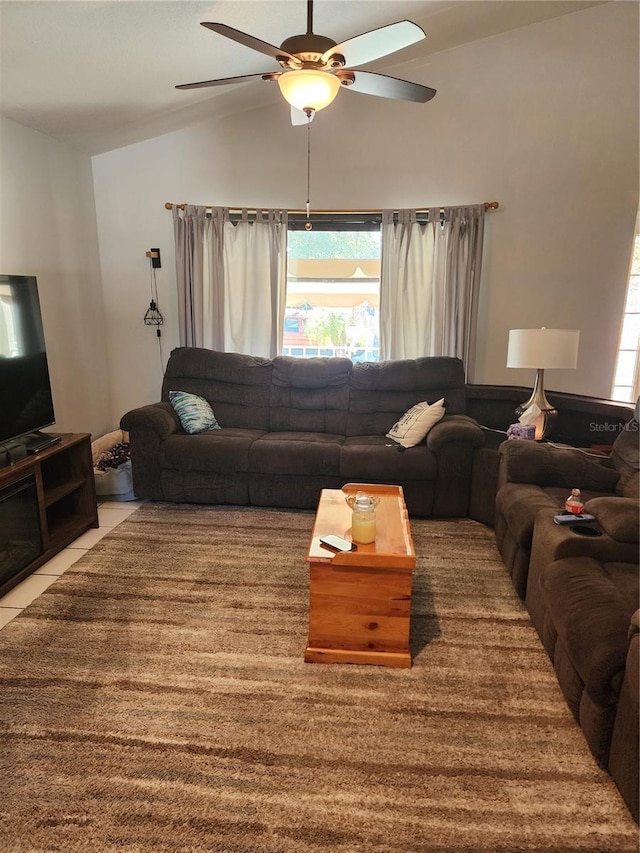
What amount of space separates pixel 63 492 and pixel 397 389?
7.71 ft

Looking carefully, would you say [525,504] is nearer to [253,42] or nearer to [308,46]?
[308,46]

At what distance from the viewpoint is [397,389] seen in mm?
3857

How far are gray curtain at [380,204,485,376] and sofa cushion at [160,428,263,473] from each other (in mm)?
1542

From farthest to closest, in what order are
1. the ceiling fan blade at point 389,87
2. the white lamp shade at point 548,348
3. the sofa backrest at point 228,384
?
1. the sofa backrest at point 228,384
2. the white lamp shade at point 548,348
3. the ceiling fan blade at point 389,87

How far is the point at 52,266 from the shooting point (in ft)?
12.3

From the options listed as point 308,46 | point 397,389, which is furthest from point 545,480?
point 308,46

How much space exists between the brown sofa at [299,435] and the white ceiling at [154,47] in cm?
172

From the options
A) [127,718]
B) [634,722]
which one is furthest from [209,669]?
[634,722]

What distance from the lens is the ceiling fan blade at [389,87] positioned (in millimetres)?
2197

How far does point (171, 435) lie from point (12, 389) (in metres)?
1.12

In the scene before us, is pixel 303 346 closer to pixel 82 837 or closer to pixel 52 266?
pixel 52 266

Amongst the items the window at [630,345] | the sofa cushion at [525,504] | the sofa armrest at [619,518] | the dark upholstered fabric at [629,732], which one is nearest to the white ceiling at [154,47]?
the window at [630,345]

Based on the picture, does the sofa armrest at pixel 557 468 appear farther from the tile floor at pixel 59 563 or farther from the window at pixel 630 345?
the tile floor at pixel 59 563

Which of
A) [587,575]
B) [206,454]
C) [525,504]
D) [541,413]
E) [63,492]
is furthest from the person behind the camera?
[206,454]
